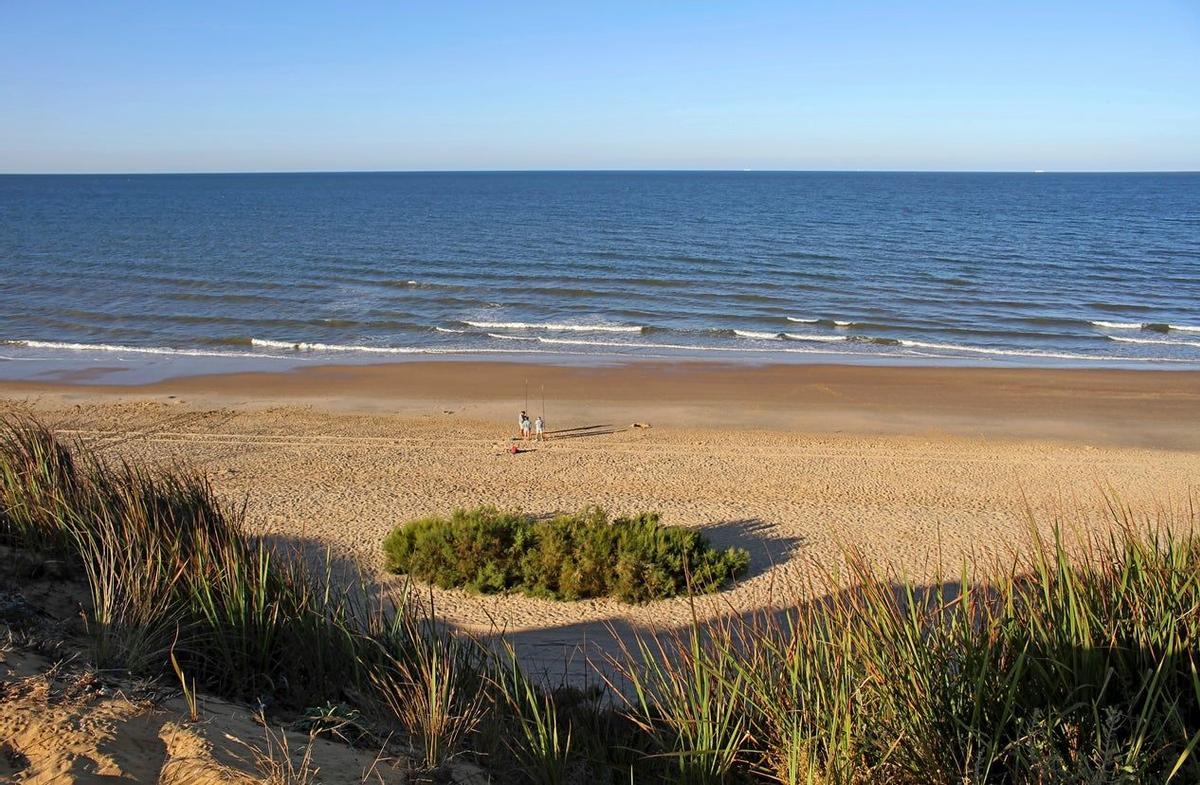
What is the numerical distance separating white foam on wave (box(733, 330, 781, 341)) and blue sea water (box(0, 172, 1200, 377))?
133 millimetres

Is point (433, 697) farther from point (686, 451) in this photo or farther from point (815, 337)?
point (815, 337)

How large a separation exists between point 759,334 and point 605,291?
9.05 m

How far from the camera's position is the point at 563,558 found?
11.4 meters

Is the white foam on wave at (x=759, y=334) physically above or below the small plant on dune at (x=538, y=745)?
below

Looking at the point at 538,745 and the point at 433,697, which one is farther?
the point at 538,745

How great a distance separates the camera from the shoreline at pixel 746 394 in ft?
65.6

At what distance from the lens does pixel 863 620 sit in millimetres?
4426

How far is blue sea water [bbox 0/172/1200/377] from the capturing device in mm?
28625

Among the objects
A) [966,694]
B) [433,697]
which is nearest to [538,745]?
[433,697]

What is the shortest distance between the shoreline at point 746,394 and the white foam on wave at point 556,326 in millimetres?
4910

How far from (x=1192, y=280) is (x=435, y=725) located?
45627 mm

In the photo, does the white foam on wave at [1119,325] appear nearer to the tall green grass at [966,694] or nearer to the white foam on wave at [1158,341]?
the white foam on wave at [1158,341]

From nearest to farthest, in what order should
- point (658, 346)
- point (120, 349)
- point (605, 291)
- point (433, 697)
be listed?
point (433, 697) → point (120, 349) → point (658, 346) → point (605, 291)

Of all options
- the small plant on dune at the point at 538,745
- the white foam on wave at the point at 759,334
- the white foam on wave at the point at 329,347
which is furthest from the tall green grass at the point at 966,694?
the white foam on wave at the point at 759,334
